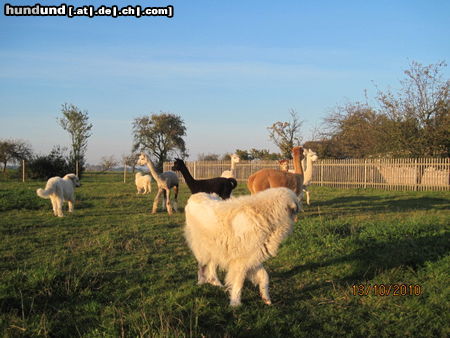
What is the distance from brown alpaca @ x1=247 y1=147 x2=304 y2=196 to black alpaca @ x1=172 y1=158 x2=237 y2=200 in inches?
63.1

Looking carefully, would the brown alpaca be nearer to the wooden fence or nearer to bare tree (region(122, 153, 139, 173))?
the wooden fence

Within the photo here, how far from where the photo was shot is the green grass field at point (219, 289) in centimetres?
367

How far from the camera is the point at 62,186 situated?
36.2 ft

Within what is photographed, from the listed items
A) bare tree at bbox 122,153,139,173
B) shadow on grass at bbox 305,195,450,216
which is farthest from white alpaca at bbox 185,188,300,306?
bare tree at bbox 122,153,139,173

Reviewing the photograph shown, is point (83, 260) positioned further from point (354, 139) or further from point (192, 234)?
point (354, 139)

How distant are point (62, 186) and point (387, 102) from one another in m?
23.3

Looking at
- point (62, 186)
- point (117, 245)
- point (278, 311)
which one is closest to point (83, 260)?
point (117, 245)

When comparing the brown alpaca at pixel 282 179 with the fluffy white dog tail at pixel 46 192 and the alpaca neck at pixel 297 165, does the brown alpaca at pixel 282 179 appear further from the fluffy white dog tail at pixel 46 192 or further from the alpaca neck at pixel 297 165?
the fluffy white dog tail at pixel 46 192

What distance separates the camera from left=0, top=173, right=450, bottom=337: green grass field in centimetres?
367

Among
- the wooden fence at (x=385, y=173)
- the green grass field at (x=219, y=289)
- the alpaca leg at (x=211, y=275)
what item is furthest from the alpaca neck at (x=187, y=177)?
the wooden fence at (x=385, y=173)
